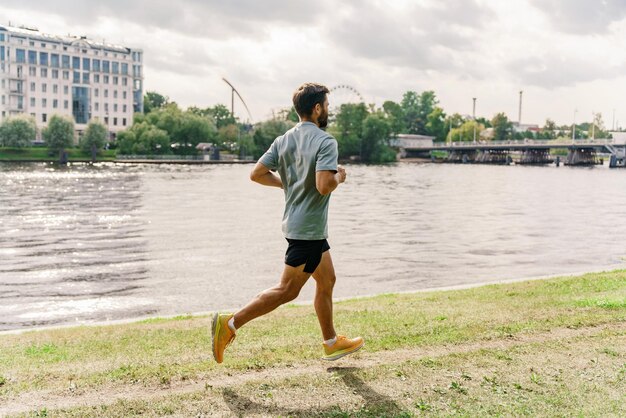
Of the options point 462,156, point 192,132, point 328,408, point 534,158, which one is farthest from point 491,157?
point 328,408

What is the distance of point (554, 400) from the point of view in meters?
5.61

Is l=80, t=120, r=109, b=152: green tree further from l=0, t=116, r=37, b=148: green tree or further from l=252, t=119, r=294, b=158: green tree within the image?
l=252, t=119, r=294, b=158: green tree

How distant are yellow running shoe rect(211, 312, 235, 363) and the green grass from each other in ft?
385

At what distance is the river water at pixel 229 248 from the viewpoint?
14.4 m

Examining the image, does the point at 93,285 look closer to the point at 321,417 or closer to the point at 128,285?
the point at 128,285

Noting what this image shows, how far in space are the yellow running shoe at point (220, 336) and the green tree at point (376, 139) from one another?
146m

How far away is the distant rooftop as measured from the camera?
477ft

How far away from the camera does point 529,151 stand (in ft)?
573

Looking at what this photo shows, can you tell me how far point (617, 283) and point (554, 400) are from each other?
24.4 feet

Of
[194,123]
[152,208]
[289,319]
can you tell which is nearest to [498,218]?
[152,208]

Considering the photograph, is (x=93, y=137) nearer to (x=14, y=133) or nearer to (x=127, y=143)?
(x=127, y=143)

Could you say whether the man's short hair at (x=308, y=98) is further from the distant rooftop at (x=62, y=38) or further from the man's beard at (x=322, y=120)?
the distant rooftop at (x=62, y=38)

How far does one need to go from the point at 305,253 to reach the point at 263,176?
91 cm

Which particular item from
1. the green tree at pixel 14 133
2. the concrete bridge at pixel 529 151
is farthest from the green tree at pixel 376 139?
the green tree at pixel 14 133
